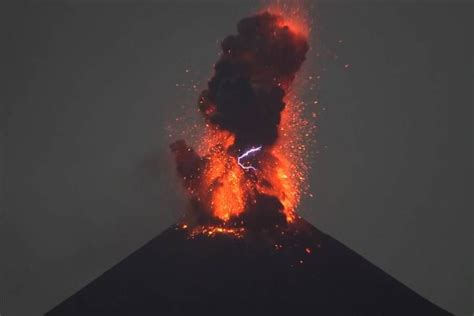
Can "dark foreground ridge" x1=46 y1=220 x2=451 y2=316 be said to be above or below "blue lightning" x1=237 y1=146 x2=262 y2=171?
below

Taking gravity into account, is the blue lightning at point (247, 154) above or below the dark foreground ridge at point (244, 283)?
above

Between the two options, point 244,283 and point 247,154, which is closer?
point 244,283

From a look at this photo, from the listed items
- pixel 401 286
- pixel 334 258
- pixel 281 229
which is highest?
pixel 281 229

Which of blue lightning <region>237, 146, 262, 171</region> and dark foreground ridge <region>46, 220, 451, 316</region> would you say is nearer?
dark foreground ridge <region>46, 220, 451, 316</region>

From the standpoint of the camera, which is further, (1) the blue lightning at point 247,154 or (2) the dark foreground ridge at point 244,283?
(1) the blue lightning at point 247,154

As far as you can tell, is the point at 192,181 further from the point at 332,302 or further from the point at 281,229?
the point at 332,302

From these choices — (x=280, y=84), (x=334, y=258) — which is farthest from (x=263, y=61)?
(x=334, y=258)

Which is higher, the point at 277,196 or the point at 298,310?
the point at 277,196

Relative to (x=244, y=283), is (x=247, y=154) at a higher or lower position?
higher
